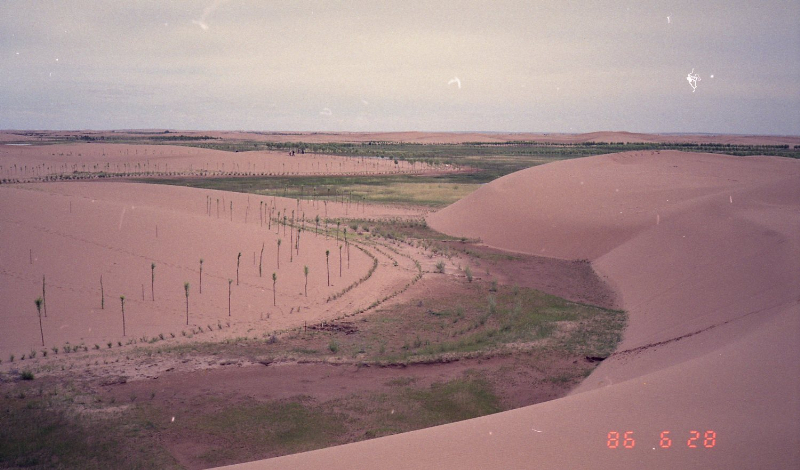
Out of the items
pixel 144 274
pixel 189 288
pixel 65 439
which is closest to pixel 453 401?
pixel 65 439

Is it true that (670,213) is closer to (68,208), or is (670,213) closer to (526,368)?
(526,368)

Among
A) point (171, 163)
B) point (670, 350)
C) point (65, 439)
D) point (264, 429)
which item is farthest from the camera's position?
point (171, 163)

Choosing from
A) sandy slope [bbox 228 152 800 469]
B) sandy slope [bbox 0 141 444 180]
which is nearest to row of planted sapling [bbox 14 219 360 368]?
sandy slope [bbox 228 152 800 469]

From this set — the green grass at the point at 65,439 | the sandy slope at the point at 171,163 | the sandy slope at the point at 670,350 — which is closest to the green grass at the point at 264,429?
the green grass at the point at 65,439

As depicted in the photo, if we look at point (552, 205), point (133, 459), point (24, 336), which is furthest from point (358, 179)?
point (133, 459)

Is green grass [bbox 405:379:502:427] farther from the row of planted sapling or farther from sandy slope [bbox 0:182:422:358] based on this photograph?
the row of planted sapling

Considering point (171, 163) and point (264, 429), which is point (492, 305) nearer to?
point (264, 429)
